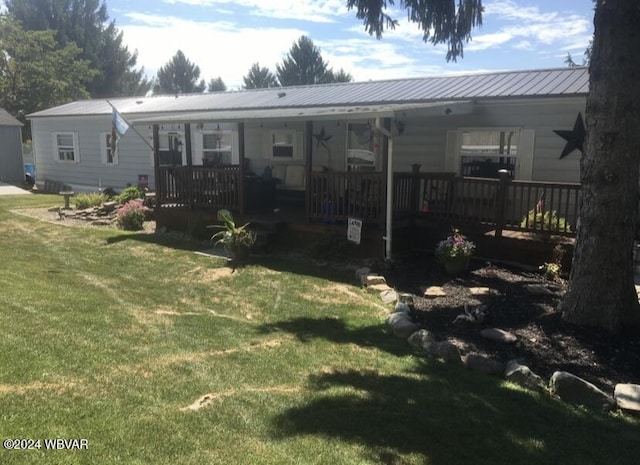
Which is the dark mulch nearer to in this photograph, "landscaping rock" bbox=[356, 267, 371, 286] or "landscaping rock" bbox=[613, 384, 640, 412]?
"landscaping rock" bbox=[613, 384, 640, 412]

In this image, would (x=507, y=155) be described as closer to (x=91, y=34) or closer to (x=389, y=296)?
(x=389, y=296)

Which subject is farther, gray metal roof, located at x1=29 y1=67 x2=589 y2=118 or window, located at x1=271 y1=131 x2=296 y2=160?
window, located at x1=271 y1=131 x2=296 y2=160

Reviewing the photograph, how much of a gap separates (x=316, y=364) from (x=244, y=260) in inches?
179

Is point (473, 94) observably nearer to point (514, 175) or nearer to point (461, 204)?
point (514, 175)

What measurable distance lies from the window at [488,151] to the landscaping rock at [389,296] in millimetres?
4573

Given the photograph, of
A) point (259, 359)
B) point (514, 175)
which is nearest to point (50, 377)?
point (259, 359)

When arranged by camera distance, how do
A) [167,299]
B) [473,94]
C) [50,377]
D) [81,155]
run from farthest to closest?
[81,155]
[473,94]
[167,299]
[50,377]

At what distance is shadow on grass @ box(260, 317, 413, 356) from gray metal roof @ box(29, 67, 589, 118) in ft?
20.3

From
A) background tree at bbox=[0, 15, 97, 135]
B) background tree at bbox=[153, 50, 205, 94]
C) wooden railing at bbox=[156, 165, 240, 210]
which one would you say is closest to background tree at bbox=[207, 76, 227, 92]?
background tree at bbox=[153, 50, 205, 94]

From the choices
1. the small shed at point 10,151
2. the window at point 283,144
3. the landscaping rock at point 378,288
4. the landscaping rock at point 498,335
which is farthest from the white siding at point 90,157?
the landscaping rock at point 498,335

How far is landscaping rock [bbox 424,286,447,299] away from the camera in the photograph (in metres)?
6.75

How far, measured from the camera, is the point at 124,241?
34.9 feet

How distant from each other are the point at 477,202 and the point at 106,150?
13947 millimetres

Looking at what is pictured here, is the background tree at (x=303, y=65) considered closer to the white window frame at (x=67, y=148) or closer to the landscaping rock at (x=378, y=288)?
the white window frame at (x=67, y=148)
